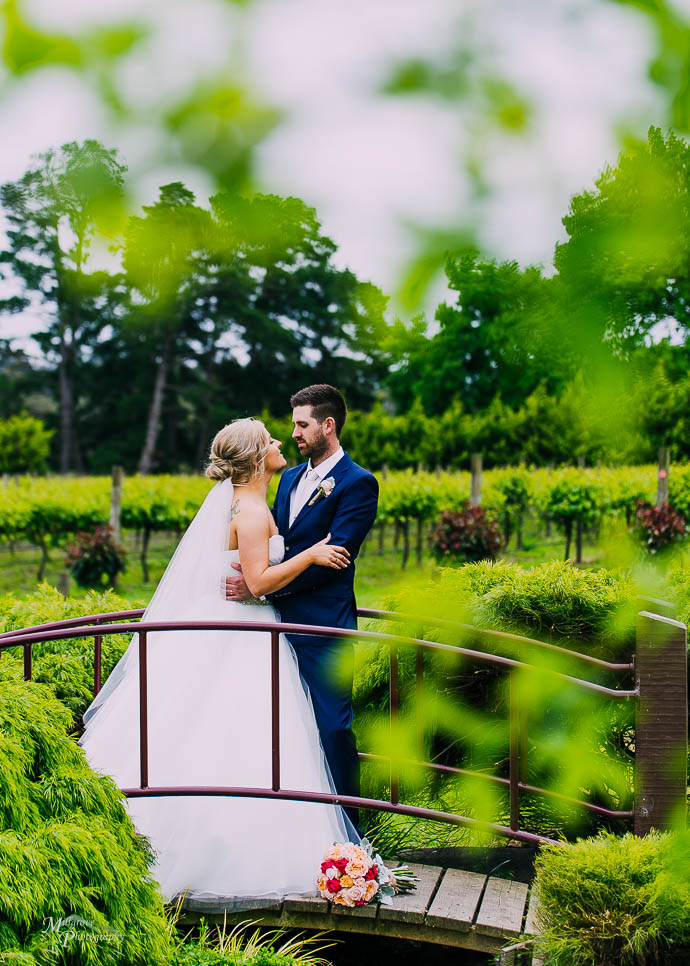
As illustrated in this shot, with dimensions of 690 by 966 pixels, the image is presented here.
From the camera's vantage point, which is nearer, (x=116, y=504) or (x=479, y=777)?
(x=479, y=777)

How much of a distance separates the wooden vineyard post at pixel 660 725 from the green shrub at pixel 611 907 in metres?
0.50

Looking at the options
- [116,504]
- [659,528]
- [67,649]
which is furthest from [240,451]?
[659,528]

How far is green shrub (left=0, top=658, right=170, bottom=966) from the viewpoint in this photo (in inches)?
81.5

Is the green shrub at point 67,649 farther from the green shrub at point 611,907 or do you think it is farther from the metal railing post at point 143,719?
the green shrub at point 611,907

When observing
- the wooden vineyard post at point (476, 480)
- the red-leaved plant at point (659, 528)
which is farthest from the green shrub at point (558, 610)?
the wooden vineyard post at point (476, 480)

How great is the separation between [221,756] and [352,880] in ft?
2.19

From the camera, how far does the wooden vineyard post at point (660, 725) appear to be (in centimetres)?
295

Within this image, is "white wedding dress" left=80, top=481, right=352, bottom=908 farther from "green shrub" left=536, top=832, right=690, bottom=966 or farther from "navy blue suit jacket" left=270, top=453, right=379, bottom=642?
"green shrub" left=536, top=832, right=690, bottom=966

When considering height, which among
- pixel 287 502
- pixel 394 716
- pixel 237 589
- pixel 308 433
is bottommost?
pixel 394 716

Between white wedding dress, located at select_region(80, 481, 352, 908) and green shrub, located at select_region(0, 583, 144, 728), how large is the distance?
0.95 ft

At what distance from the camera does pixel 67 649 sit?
13.5ft

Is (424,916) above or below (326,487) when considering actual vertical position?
below

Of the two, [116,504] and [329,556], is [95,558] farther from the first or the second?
[329,556]

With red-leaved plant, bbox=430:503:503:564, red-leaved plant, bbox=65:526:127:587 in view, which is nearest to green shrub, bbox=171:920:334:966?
red-leaved plant, bbox=430:503:503:564
